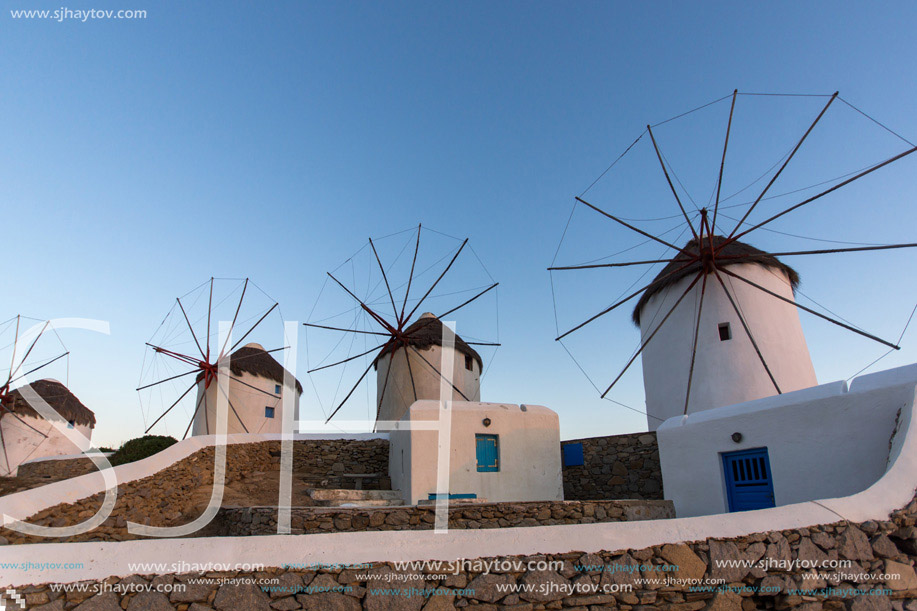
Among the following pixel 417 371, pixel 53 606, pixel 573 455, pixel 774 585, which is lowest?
pixel 774 585

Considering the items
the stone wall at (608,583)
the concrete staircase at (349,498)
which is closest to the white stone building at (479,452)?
the concrete staircase at (349,498)

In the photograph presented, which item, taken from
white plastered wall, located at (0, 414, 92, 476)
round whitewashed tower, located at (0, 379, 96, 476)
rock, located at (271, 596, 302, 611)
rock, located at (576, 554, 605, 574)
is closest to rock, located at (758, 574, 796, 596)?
rock, located at (576, 554, 605, 574)

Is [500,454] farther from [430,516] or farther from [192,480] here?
[192,480]

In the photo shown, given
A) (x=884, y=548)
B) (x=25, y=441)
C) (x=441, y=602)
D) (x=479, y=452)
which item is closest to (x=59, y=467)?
(x=25, y=441)

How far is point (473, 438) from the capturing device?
1155cm

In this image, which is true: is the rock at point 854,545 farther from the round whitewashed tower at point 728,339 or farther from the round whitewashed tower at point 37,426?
the round whitewashed tower at point 37,426

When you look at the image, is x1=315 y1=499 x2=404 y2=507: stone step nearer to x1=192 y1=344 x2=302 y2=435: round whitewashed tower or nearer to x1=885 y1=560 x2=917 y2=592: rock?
x1=885 y1=560 x2=917 y2=592: rock

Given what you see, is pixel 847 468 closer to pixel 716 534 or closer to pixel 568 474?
pixel 716 534

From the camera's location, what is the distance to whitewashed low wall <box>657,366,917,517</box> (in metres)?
6.80

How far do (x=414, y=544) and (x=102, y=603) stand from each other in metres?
2.05

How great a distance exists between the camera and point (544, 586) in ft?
13.7

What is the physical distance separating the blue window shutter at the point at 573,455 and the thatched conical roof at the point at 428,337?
6.01 meters

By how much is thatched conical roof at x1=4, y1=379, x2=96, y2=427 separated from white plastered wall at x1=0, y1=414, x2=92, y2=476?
0.39m

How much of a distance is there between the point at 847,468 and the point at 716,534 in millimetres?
3543
